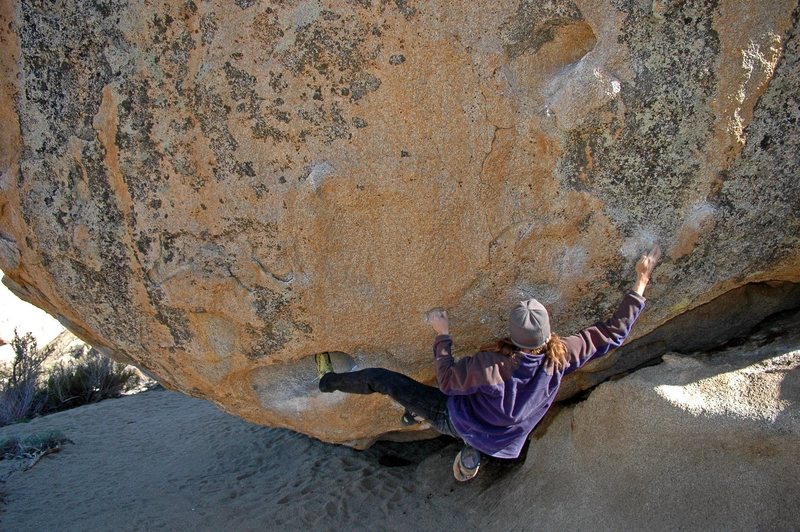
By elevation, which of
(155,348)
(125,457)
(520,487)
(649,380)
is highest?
(155,348)

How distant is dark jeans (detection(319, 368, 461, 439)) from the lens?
2.27 metres

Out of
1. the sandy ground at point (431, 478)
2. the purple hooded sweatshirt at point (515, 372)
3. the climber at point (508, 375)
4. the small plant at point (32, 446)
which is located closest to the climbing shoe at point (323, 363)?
the climber at point (508, 375)

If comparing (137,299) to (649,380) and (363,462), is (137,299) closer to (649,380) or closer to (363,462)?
(363,462)

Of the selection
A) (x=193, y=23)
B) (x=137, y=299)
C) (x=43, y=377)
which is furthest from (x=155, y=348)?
(x=43, y=377)

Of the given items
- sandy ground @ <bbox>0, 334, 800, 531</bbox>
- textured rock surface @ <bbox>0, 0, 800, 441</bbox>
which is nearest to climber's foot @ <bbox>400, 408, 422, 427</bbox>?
textured rock surface @ <bbox>0, 0, 800, 441</bbox>

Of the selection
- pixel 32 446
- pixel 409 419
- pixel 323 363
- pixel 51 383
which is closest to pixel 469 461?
pixel 409 419

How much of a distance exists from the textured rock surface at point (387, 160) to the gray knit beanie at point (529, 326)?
0.31 metres

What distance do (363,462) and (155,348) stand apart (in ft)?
4.18

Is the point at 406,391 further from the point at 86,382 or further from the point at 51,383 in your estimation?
the point at 51,383

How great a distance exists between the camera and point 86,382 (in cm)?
529

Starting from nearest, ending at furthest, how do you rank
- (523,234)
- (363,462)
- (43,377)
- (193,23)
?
(193,23) → (523,234) → (363,462) → (43,377)

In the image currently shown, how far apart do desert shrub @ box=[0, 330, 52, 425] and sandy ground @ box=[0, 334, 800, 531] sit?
0.56 meters

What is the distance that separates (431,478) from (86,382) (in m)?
3.52

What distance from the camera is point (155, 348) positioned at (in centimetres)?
248
